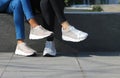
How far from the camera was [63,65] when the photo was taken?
6.03 metres

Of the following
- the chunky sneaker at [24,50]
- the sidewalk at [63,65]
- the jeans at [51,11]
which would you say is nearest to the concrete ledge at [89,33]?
the sidewalk at [63,65]

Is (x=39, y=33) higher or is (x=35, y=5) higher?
(x=35, y=5)

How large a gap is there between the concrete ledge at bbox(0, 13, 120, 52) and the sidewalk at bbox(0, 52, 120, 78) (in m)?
0.15

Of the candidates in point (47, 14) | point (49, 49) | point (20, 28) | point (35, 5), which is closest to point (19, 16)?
point (20, 28)

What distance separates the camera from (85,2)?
63.6 metres

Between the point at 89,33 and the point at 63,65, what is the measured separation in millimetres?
1225

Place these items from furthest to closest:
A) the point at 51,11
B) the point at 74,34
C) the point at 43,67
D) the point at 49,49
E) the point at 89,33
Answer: the point at 89,33
the point at 49,49
the point at 51,11
the point at 74,34
the point at 43,67

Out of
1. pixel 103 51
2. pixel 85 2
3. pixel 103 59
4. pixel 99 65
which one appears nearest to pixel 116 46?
pixel 103 51

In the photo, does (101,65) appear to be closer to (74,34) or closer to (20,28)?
(74,34)

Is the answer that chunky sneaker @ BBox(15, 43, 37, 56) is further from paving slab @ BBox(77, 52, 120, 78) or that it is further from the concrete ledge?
paving slab @ BBox(77, 52, 120, 78)

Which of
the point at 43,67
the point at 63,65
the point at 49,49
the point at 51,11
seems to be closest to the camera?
the point at 43,67

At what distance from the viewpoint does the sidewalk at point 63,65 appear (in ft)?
18.0

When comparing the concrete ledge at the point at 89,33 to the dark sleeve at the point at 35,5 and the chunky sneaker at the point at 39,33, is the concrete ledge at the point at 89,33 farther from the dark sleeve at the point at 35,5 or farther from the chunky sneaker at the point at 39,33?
the chunky sneaker at the point at 39,33

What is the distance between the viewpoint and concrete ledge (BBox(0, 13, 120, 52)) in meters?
6.99
